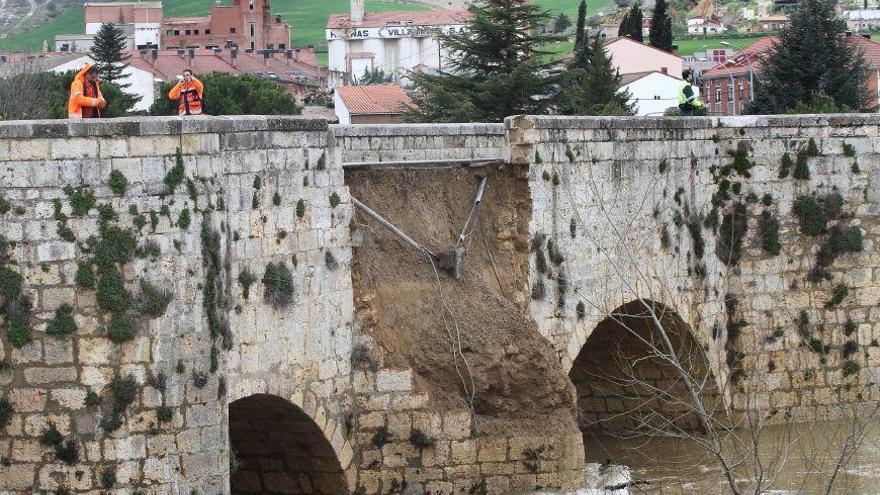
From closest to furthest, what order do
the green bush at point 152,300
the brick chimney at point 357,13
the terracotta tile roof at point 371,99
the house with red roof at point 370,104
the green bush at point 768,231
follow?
the green bush at point 152,300, the green bush at point 768,231, the house with red roof at point 370,104, the terracotta tile roof at point 371,99, the brick chimney at point 357,13

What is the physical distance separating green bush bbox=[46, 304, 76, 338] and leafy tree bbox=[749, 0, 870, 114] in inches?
1311

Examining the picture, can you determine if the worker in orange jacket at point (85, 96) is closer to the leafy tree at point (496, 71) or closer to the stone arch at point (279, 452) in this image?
the stone arch at point (279, 452)

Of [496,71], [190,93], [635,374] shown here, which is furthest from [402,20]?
[190,93]

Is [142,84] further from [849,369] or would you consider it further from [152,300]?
[152,300]

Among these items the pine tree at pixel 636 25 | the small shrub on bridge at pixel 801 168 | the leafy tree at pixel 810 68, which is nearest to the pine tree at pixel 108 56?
the pine tree at pixel 636 25

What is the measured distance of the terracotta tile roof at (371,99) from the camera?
62.3 m

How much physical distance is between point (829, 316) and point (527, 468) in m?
6.69

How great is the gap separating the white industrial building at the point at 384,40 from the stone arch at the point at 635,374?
9230cm

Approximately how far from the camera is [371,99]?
212ft

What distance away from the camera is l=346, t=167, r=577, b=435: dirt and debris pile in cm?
2119

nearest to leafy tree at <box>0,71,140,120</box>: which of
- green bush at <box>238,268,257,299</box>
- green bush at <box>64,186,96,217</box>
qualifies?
green bush at <box>238,268,257,299</box>

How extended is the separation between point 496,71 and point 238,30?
11135cm

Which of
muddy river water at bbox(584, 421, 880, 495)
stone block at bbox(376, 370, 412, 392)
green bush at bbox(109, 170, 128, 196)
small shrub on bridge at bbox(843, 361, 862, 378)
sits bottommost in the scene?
muddy river water at bbox(584, 421, 880, 495)

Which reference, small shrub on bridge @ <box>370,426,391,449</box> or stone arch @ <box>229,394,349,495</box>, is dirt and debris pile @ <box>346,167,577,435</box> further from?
stone arch @ <box>229,394,349,495</box>
